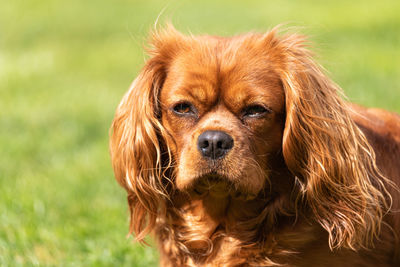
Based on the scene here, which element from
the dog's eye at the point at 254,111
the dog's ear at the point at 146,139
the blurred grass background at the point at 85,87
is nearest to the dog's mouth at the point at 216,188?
the dog's ear at the point at 146,139

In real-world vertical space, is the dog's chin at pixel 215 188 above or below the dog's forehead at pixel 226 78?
below

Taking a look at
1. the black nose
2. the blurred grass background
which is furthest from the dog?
the blurred grass background

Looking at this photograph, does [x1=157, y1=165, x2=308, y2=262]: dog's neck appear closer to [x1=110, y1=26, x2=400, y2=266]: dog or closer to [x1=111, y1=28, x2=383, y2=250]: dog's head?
[x1=110, y1=26, x2=400, y2=266]: dog

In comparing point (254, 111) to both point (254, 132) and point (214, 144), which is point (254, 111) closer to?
point (254, 132)

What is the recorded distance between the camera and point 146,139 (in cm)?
404

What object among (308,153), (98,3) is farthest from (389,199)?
(98,3)

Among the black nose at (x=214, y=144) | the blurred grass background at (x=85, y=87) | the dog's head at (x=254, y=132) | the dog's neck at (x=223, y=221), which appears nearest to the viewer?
the black nose at (x=214, y=144)

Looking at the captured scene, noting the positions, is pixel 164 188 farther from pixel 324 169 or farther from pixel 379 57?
pixel 379 57

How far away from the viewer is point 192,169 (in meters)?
3.68

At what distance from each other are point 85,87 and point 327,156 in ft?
24.9

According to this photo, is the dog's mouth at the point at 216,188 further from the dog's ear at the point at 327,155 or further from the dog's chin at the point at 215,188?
the dog's ear at the point at 327,155

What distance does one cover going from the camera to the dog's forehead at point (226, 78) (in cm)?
379

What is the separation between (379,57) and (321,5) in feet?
22.7

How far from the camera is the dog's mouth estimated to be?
3.67m
